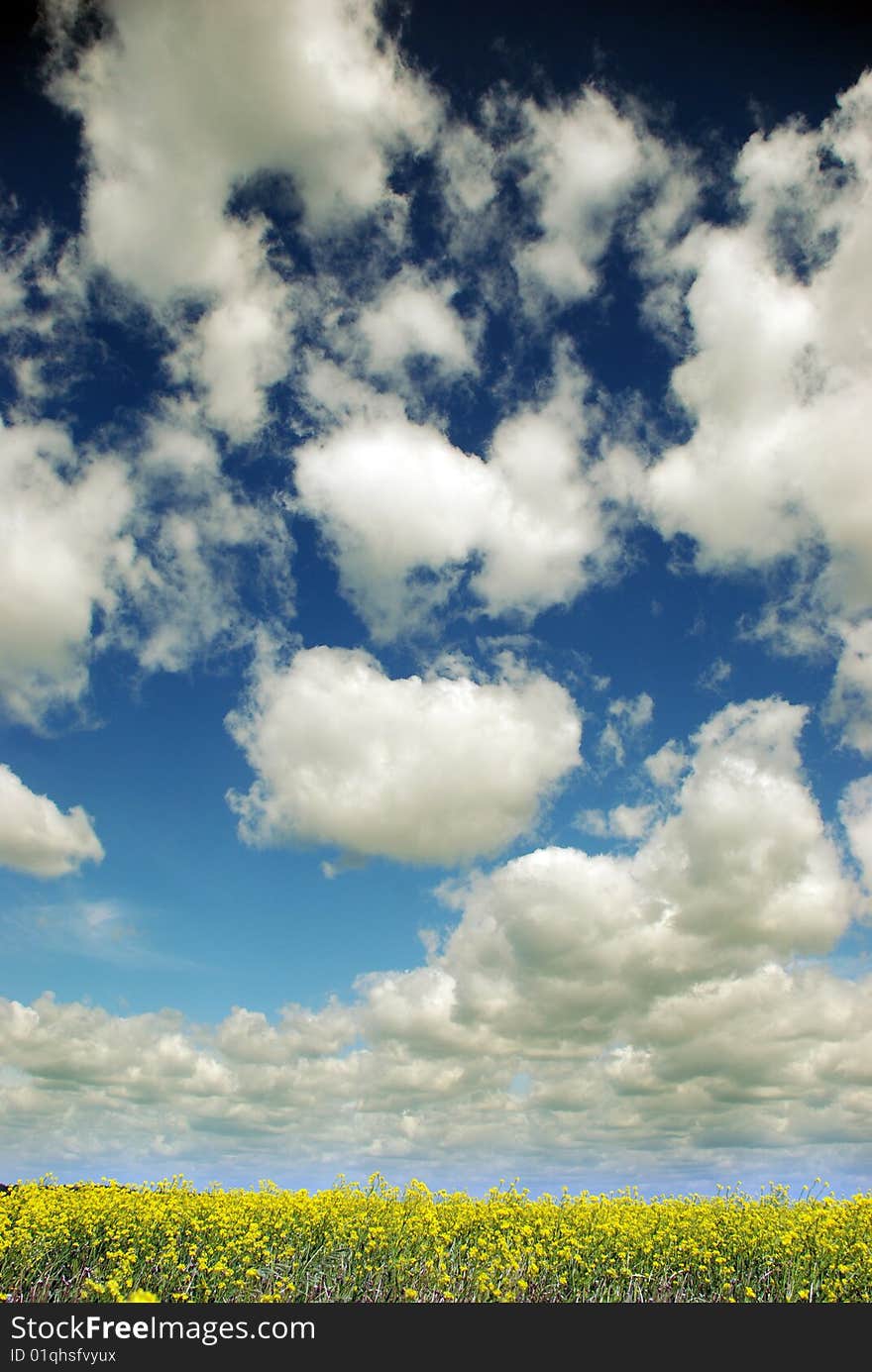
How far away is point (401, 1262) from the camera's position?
677 inches

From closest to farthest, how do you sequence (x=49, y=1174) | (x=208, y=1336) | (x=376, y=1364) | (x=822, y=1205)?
(x=376, y=1364) → (x=208, y=1336) → (x=822, y=1205) → (x=49, y=1174)

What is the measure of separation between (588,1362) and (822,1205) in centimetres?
1201

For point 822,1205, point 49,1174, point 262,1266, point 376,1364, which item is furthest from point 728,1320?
point 49,1174

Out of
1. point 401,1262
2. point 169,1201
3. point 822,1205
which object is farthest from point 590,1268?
point 169,1201

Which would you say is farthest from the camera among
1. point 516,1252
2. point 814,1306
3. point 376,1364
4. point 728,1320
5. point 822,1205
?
point 822,1205

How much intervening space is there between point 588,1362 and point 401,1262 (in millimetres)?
7285

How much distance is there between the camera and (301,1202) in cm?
2052

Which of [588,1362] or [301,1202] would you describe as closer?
[588,1362]

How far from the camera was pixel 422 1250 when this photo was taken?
17.7m

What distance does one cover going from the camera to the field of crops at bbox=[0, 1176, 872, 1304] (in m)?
16.8

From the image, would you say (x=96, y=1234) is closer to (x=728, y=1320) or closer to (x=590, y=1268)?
(x=590, y=1268)

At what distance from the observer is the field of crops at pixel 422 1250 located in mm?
16812

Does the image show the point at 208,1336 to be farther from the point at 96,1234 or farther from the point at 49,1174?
the point at 49,1174

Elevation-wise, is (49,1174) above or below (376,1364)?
above
